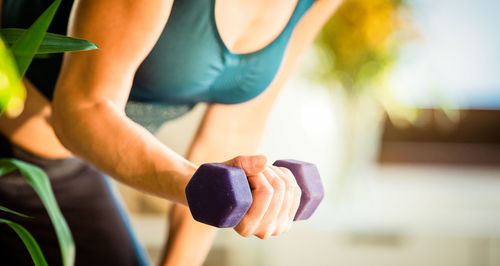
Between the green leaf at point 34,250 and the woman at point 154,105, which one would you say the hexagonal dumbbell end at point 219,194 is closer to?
the woman at point 154,105

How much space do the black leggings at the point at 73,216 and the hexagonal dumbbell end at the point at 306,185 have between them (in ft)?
0.87

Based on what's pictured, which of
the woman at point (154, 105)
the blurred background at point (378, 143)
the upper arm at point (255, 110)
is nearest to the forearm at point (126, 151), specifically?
the woman at point (154, 105)

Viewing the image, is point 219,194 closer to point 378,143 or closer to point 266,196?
point 266,196

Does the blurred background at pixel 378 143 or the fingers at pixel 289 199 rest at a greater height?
the blurred background at pixel 378 143

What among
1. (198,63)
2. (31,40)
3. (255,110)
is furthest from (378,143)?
(31,40)

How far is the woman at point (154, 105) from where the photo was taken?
0.38 m

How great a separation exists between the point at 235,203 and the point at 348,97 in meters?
0.92

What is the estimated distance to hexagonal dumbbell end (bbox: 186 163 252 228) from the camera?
0.33 m

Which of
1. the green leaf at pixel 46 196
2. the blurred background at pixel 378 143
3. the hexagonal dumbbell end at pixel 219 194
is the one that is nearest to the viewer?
the hexagonal dumbbell end at pixel 219 194

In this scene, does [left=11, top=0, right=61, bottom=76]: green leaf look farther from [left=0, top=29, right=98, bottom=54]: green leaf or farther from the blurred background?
the blurred background

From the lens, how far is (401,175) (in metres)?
2.09

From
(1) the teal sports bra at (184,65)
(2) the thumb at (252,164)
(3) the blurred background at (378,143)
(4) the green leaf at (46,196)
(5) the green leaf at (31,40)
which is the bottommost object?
(4) the green leaf at (46,196)

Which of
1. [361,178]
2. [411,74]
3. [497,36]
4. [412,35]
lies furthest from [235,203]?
[497,36]

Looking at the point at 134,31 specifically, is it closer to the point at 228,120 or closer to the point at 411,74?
the point at 228,120
